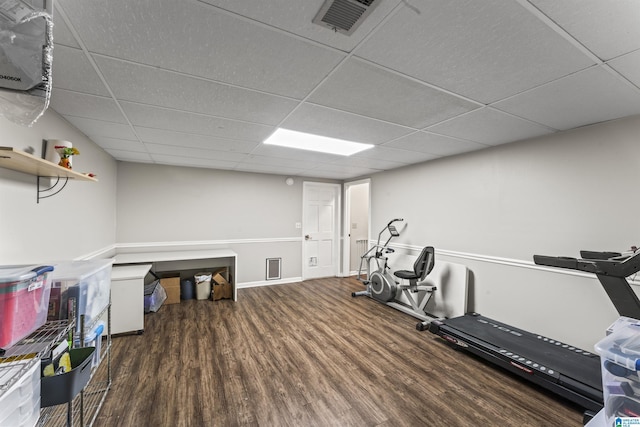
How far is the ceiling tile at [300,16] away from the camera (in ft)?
3.44

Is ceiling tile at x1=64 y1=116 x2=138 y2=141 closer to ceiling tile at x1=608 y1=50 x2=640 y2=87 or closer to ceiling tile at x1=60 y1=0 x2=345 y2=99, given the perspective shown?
ceiling tile at x1=60 y1=0 x2=345 y2=99

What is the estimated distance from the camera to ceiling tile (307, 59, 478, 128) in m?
1.58

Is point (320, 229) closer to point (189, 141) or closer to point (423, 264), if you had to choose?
point (423, 264)

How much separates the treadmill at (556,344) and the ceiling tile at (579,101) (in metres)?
1.11

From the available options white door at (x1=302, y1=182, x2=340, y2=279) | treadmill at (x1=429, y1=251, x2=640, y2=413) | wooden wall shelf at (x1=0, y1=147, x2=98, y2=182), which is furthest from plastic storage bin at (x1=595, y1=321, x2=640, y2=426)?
white door at (x1=302, y1=182, x2=340, y2=279)

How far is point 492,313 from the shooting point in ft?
10.4

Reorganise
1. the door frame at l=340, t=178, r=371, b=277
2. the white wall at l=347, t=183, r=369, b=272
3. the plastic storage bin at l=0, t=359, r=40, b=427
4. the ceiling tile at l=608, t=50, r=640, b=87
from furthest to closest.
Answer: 1. the white wall at l=347, t=183, r=369, b=272
2. the door frame at l=340, t=178, r=371, b=277
3. the ceiling tile at l=608, t=50, r=640, b=87
4. the plastic storage bin at l=0, t=359, r=40, b=427

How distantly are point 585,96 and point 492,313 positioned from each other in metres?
2.48

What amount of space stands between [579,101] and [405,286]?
270cm

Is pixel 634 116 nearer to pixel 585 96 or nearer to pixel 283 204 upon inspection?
pixel 585 96

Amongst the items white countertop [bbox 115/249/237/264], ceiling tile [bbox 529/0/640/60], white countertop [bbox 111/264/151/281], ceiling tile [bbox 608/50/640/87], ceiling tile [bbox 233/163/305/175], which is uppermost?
ceiling tile [bbox 233/163/305/175]

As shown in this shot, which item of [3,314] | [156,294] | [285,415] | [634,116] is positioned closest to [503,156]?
[634,116]

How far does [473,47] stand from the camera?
131 centimetres

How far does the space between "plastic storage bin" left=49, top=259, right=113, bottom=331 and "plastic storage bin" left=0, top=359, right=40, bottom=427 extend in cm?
52
